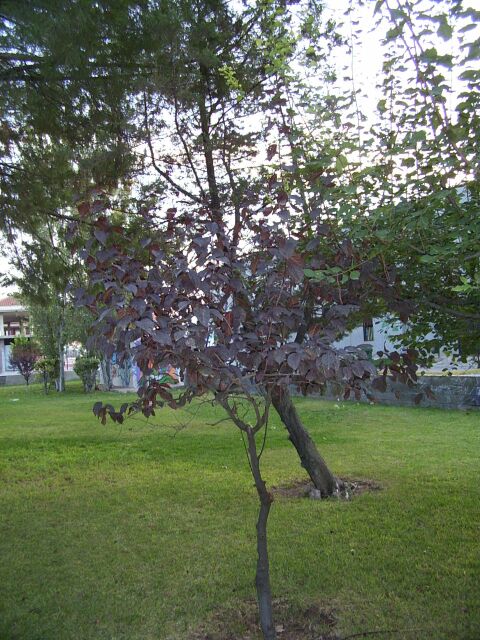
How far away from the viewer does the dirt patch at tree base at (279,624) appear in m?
3.16

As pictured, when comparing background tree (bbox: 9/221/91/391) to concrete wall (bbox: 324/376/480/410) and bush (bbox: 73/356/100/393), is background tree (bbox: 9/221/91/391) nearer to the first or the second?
concrete wall (bbox: 324/376/480/410)

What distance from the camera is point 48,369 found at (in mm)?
21516

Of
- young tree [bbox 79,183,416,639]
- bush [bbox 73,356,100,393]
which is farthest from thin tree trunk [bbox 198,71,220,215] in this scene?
bush [bbox 73,356,100,393]

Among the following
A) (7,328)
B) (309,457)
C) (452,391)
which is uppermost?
(7,328)

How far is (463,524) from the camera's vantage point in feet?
15.8

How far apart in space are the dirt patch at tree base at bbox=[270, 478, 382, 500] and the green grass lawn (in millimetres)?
195

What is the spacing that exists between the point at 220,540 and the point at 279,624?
A: 4.78 feet

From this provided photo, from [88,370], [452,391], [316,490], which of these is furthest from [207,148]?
[88,370]

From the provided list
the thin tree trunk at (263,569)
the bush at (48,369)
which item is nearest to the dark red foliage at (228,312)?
the thin tree trunk at (263,569)

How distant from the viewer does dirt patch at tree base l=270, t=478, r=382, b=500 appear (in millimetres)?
5851

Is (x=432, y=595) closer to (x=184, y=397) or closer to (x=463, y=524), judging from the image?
(x=463, y=524)

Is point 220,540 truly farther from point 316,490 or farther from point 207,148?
point 207,148

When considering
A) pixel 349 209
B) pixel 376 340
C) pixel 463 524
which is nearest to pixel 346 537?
pixel 463 524

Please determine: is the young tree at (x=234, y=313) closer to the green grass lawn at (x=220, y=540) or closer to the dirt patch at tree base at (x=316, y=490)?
the green grass lawn at (x=220, y=540)
